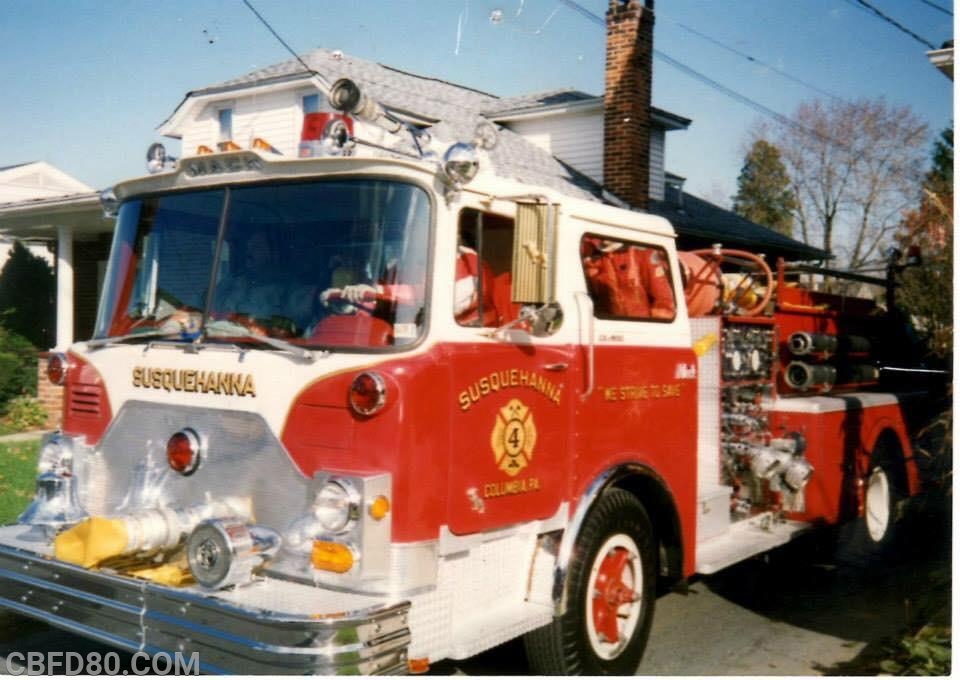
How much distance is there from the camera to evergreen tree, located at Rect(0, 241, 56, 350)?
1611cm

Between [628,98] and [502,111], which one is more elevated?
[502,111]

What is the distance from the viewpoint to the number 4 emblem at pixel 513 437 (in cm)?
395

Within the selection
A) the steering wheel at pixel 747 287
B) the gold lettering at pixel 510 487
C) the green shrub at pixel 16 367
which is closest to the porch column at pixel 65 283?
the green shrub at pixel 16 367

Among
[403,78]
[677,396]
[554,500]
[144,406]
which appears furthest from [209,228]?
[403,78]

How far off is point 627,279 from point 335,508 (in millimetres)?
2094

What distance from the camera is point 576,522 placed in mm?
4270

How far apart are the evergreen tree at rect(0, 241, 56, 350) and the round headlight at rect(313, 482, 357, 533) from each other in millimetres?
14046

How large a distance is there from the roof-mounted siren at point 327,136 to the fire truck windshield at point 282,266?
0.13 meters

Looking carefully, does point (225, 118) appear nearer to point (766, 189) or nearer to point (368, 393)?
point (368, 393)

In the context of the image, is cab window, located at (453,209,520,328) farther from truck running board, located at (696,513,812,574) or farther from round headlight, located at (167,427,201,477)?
truck running board, located at (696,513,812,574)

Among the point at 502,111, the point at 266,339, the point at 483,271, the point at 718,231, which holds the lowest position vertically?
the point at 266,339

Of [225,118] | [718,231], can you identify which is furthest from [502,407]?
[225,118]

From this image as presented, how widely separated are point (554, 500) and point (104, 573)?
1818 millimetres

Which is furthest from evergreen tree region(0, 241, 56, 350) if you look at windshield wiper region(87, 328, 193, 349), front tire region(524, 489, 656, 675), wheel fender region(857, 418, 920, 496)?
front tire region(524, 489, 656, 675)
